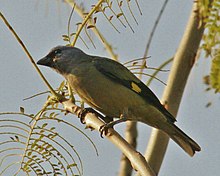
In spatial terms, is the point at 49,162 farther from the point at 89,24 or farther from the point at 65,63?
the point at 65,63

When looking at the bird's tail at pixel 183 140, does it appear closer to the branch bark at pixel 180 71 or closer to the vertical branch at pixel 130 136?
the vertical branch at pixel 130 136

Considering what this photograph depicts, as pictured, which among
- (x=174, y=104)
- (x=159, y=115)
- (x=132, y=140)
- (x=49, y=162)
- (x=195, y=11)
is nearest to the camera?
(x=49, y=162)

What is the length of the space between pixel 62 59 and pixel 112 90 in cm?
57

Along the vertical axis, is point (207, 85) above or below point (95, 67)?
below

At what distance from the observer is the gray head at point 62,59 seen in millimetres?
4465

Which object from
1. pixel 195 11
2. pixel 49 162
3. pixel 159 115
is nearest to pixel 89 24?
pixel 195 11

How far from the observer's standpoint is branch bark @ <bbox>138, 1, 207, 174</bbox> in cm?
314

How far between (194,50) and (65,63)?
158cm

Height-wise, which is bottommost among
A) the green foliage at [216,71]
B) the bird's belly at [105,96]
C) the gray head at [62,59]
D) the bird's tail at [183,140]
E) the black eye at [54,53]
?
the green foliage at [216,71]

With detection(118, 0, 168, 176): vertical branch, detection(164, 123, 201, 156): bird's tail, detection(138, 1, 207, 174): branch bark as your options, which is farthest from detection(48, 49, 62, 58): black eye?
detection(138, 1, 207, 174): branch bark

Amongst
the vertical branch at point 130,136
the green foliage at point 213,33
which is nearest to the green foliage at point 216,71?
the green foliage at point 213,33

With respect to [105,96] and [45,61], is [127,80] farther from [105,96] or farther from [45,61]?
[45,61]

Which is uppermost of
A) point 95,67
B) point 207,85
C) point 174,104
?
point 95,67

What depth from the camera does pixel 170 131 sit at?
4.12 metres
